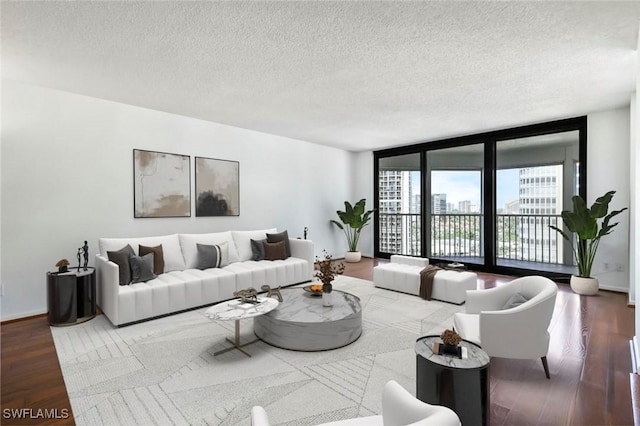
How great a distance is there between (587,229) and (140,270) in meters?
6.35

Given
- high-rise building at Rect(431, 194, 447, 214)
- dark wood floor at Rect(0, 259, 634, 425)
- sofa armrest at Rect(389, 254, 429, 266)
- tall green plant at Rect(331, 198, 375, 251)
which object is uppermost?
high-rise building at Rect(431, 194, 447, 214)

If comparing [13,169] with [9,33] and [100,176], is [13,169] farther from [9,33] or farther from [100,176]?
[9,33]

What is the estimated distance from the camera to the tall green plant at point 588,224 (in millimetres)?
4555

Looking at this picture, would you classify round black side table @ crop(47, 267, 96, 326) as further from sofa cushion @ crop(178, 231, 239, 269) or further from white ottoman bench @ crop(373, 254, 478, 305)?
white ottoman bench @ crop(373, 254, 478, 305)

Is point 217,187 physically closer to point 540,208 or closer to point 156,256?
point 156,256

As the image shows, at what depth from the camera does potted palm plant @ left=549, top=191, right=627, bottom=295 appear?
180 inches

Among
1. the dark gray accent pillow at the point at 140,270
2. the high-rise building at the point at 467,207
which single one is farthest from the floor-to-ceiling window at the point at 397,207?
the dark gray accent pillow at the point at 140,270

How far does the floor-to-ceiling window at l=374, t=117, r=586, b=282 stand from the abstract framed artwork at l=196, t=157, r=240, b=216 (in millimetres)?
3938

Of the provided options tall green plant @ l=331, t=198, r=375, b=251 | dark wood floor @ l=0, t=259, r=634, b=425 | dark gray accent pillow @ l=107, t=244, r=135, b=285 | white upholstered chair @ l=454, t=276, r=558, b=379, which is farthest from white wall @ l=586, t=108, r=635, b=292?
dark gray accent pillow @ l=107, t=244, r=135, b=285

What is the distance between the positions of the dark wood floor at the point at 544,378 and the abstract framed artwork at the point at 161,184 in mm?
1910

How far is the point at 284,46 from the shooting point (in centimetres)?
289

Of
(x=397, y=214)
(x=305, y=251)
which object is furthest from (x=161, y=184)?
(x=397, y=214)

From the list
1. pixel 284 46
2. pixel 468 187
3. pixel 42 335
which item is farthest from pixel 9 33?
pixel 468 187

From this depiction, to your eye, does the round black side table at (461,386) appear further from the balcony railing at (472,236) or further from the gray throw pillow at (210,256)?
the balcony railing at (472,236)
